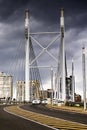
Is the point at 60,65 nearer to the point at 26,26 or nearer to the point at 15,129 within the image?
the point at 26,26

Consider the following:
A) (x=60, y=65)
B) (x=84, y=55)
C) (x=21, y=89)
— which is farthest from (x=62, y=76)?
(x=21, y=89)

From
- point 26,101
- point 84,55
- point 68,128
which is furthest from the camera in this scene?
point 26,101

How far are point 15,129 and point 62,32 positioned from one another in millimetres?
86184

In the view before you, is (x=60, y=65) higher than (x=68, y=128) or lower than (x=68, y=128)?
higher

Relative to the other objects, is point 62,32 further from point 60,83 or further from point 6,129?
point 6,129

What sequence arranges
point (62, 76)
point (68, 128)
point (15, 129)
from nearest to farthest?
point (15, 129)
point (68, 128)
point (62, 76)

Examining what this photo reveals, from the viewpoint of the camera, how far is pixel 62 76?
9806 cm

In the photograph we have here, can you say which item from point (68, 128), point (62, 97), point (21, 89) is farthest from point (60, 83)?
point (68, 128)

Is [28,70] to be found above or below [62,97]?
above

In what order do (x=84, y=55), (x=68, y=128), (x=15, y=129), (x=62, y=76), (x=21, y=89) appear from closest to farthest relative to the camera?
(x=15, y=129), (x=68, y=128), (x=84, y=55), (x=62, y=76), (x=21, y=89)

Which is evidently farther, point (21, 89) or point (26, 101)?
point (21, 89)

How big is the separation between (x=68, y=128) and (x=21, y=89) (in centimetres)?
13060

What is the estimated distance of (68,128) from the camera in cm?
2320

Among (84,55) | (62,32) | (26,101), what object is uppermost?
(62,32)
